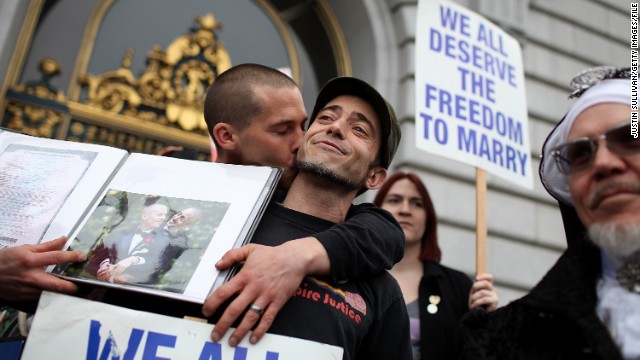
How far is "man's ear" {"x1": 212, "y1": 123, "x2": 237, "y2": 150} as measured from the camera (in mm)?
2236

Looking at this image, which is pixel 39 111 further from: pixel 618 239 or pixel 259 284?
pixel 618 239

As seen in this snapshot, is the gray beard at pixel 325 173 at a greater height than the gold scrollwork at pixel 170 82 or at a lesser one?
lesser

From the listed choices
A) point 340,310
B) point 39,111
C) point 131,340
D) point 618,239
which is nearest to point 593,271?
point 618,239

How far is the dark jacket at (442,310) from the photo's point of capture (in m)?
2.59

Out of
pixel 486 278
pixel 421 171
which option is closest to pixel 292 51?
pixel 421 171

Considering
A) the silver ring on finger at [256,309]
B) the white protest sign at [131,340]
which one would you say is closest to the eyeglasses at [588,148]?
the white protest sign at [131,340]

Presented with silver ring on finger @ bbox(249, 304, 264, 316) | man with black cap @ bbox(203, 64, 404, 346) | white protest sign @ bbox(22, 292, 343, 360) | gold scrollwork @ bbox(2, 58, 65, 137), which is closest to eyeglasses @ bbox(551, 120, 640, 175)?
man with black cap @ bbox(203, 64, 404, 346)

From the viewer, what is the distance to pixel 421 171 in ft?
17.7

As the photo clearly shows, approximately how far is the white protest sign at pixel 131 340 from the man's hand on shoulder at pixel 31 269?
67 millimetres

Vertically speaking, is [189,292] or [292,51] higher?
[292,51]

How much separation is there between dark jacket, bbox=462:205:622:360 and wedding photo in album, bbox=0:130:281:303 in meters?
0.71

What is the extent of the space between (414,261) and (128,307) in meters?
2.01

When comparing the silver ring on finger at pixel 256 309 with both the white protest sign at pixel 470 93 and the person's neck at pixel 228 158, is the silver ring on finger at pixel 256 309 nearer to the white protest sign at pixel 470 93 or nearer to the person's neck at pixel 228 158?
the person's neck at pixel 228 158

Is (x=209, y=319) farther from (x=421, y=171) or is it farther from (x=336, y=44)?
(x=336, y=44)
